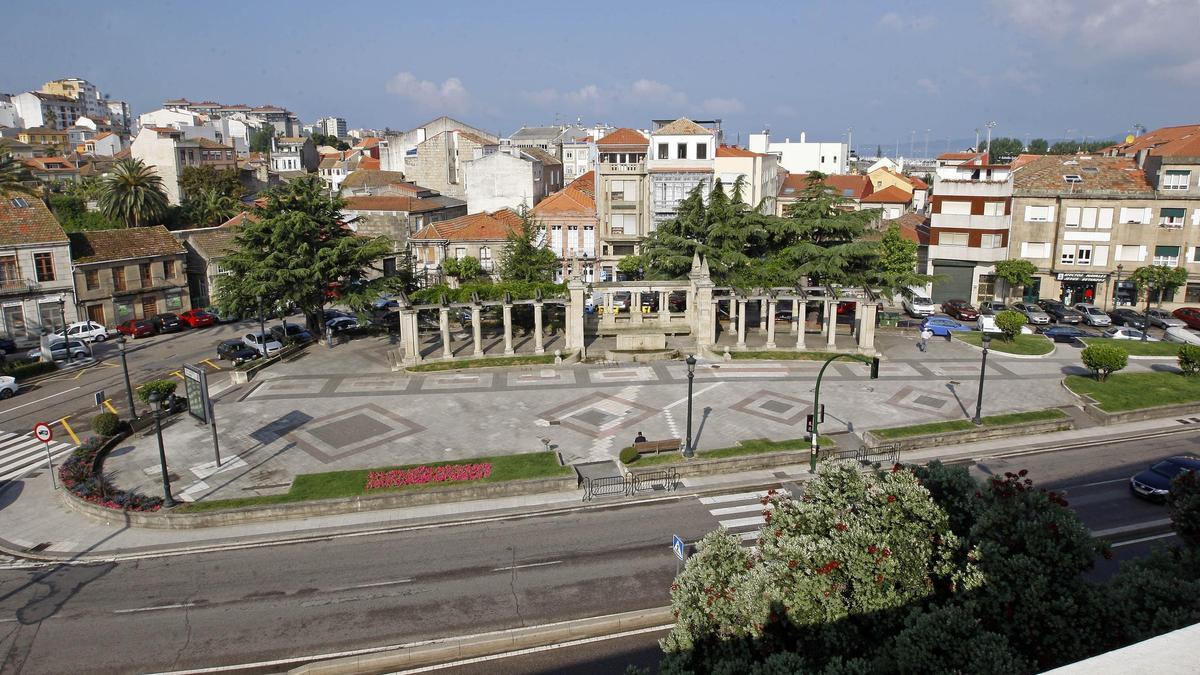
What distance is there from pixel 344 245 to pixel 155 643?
30171mm

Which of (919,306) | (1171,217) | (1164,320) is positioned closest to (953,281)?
(919,306)

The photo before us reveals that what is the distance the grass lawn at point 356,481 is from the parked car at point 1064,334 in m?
37.7

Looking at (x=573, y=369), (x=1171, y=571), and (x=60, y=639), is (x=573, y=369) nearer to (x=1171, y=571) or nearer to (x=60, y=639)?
(x=60, y=639)

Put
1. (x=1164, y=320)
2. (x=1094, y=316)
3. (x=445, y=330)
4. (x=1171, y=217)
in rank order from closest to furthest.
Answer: (x=445, y=330)
(x=1164, y=320)
(x=1094, y=316)
(x=1171, y=217)

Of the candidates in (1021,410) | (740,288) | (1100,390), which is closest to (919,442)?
(1021,410)

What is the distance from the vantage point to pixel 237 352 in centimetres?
4528

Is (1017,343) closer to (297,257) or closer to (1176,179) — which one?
(1176,179)

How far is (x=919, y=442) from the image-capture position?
105 feet

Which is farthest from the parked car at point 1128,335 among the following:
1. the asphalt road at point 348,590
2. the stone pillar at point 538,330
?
the stone pillar at point 538,330

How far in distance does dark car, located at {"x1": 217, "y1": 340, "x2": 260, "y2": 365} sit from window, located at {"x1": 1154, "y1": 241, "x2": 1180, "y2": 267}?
65182 mm

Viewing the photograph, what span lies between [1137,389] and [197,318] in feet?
194

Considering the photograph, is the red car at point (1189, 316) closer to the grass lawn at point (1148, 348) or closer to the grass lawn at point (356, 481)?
the grass lawn at point (1148, 348)

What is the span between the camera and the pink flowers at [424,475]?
91.1 ft

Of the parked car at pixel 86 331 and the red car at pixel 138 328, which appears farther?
the red car at pixel 138 328
